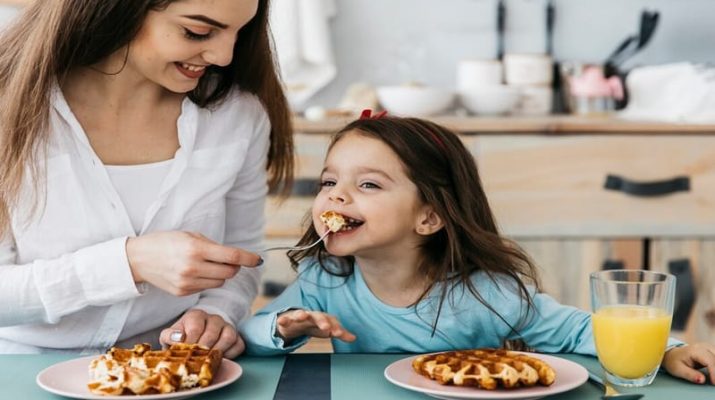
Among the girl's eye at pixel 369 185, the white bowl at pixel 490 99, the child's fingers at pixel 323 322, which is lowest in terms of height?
the child's fingers at pixel 323 322

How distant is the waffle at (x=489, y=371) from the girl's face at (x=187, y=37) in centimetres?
57

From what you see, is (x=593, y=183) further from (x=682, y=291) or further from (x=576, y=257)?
(x=682, y=291)

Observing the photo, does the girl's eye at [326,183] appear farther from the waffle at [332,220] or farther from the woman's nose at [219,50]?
the woman's nose at [219,50]

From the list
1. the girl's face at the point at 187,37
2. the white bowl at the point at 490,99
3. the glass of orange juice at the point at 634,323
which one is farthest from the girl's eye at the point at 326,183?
the white bowl at the point at 490,99

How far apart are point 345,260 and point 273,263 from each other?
1.30 meters

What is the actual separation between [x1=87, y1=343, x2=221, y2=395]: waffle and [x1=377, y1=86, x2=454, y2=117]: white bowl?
1.86 metres

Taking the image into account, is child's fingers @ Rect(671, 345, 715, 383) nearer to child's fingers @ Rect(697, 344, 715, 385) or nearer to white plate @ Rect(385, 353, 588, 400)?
child's fingers @ Rect(697, 344, 715, 385)

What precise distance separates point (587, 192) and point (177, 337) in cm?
176

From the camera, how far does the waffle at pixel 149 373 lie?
109cm

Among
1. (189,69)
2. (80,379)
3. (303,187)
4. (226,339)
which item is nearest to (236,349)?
(226,339)

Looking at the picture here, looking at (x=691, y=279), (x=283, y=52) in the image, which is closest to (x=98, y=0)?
(x=283, y=52)

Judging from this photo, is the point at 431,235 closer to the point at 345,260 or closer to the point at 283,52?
the point at 345,260

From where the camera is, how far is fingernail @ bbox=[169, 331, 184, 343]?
136 centimetres

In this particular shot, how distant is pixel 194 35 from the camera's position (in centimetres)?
145
